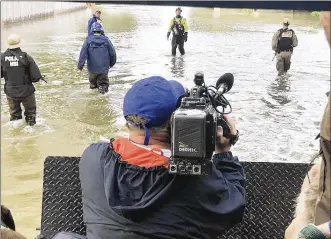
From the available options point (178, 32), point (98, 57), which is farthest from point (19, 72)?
point (178, 32)

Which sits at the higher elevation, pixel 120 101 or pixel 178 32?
pixel 178 32

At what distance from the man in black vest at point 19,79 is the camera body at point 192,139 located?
4986 mm

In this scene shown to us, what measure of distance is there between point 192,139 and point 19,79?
556cm

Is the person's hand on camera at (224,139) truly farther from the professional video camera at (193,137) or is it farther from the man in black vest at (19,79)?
the man in black vest at (19,79)

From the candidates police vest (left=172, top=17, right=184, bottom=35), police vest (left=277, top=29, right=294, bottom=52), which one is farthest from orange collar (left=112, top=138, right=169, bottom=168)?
police vest (left=172, top=17, right=184, bottom=35)

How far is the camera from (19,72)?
6453 millimetres

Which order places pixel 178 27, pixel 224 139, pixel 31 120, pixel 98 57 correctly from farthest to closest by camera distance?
pixel 178 27 < pixel 98 57 < pixel 31 120 < pixel 224 139

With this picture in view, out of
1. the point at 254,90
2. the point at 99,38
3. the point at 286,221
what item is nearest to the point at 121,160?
the point at 286,221

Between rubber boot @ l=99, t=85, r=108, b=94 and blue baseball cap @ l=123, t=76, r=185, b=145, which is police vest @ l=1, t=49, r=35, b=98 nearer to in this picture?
rubber boot @ l=99, t=85, r=108, b=94

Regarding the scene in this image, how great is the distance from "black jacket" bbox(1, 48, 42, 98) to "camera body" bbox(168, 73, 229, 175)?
202 inches

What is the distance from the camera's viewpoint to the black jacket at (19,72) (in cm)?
651

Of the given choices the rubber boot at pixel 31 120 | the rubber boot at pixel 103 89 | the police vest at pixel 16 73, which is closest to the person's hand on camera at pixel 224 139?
the police vest at pixel 16 73

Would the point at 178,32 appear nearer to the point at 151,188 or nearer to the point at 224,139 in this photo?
A: the point at 224,139

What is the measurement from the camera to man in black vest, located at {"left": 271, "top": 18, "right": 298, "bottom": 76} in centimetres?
929
